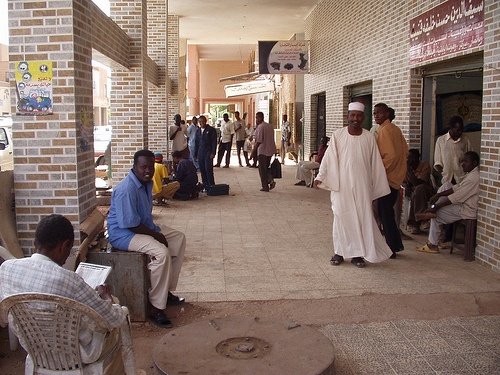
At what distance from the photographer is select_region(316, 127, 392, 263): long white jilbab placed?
6.21 metres

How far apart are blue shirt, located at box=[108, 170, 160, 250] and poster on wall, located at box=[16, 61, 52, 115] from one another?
2.91 ft

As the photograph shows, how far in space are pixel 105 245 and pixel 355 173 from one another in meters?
2.79

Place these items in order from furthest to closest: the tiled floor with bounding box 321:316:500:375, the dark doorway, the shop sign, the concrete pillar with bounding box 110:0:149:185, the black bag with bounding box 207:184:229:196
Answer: the shop sign < the dark doorway < the black bag with bounding box 207:184:229:196 < the concrete pillar with bounding box 110:0:149:185 < the tiled floor with bounding box 321:316:500:375

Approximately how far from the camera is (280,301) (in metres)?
5.11

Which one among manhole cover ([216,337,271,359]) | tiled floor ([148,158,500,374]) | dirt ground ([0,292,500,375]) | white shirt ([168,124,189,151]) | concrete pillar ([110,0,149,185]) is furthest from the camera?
white shirt ([168,124,189,151])

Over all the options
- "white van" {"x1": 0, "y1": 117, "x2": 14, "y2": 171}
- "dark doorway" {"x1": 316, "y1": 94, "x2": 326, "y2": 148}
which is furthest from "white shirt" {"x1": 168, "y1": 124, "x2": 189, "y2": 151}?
"white van" {"x1": 0, "y1": 117, "x2": 14, "y2": 171}

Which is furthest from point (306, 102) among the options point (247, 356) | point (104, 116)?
point (104, 116)

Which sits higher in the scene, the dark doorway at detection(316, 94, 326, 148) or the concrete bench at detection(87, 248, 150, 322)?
the dark doorway at detection(316, 94, 326, 148)

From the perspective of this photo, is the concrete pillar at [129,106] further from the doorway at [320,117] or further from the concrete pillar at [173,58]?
the concrete pillar at [173,58]

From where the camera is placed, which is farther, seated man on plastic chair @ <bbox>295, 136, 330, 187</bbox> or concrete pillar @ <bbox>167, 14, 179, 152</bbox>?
concrete pillar @ <bbox>167, 14, 179, 152</bbox>

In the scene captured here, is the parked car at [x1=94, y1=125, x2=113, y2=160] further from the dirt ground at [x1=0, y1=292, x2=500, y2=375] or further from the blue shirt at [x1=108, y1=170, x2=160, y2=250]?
the dirt ground at [x1=0, y1=292, x2=500, y2=375]

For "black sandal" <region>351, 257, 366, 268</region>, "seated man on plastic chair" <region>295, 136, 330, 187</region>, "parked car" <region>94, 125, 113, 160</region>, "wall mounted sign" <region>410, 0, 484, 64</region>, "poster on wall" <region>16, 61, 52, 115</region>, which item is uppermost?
"wall mounted sign" <region>410, 0, 484, 64</region>

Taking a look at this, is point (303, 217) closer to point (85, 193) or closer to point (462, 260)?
point (462, 260)

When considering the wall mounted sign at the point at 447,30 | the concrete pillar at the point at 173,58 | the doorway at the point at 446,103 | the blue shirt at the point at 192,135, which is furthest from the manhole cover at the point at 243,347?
the concrete pillar at the point at 173,58
